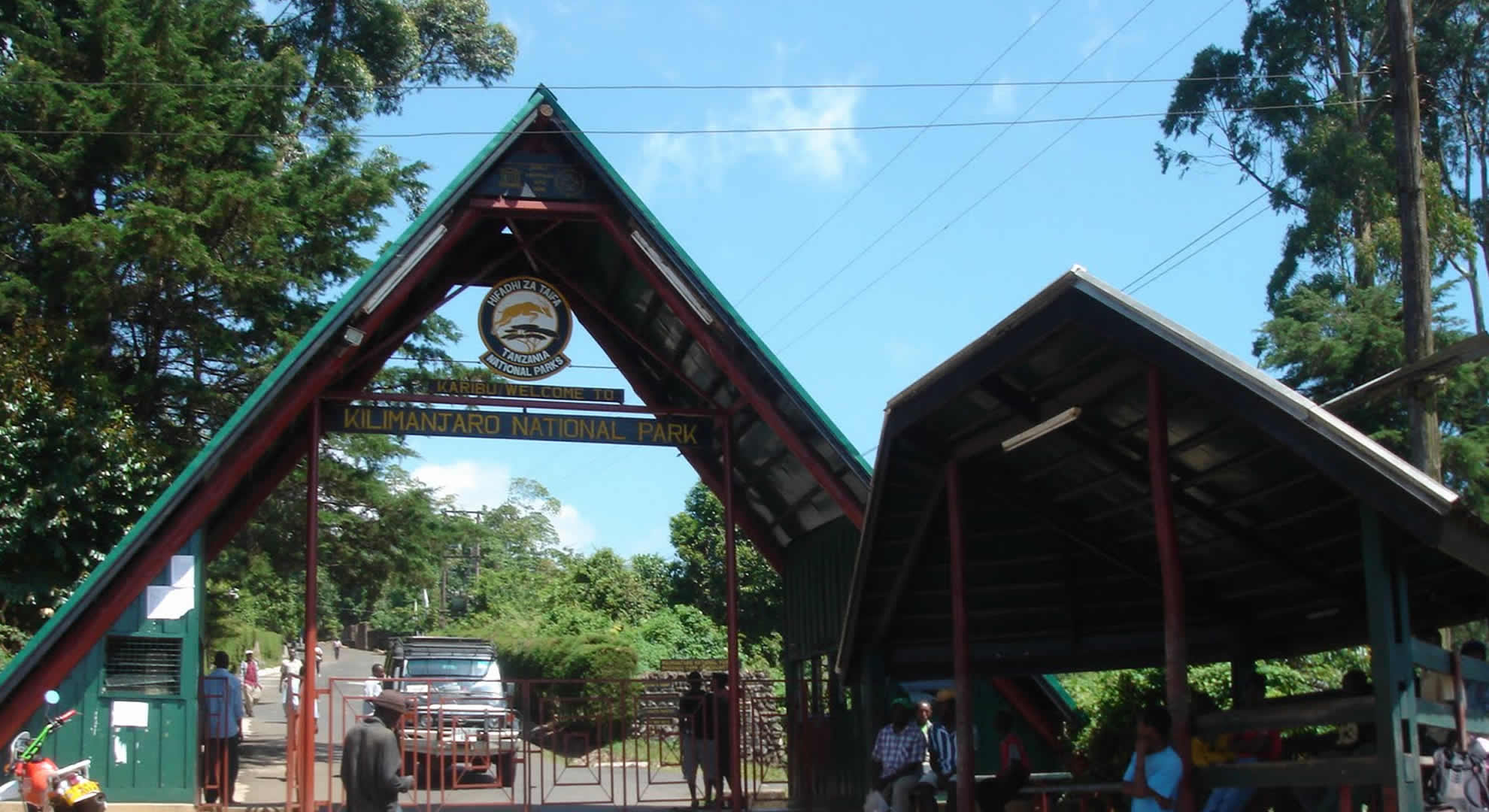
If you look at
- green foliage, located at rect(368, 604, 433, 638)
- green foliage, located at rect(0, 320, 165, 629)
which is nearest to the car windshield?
green foliage, located at rect(0, 320, 165, 629)

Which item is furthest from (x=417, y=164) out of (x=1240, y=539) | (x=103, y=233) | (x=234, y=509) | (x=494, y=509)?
(x=494, y=509)

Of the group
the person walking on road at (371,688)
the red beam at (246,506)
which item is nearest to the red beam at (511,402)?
the red beam at (246,506)

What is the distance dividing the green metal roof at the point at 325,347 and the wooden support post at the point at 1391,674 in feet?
23.6

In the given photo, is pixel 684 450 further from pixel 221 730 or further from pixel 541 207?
pixel 221 730

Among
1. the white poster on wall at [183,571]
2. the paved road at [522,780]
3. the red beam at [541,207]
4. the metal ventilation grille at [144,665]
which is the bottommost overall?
the paved road at [522,780]

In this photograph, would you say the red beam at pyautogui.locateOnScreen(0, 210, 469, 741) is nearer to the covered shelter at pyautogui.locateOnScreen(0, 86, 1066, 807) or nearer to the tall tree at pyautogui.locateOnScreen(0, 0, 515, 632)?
the covered shelter at pyautogui.locateOnScreen(0, 86, 1066, 807)

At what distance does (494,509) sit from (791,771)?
63030 millimetres

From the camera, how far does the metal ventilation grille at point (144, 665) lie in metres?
15.0

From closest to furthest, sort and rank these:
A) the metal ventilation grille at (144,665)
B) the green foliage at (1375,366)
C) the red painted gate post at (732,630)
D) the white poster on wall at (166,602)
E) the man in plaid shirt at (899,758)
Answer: the man in plaid shirt at (899,758), the metal ventilation grille at (144,665), the white poster on wall at (166,602), the red painted gate post at (732,630), the green foliage at (1375,366)

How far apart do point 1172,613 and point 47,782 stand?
1006 centimetres

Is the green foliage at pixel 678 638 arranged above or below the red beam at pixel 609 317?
below

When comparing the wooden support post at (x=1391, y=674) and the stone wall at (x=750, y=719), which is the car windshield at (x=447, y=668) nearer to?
the stone wall at (x=750, y=719)

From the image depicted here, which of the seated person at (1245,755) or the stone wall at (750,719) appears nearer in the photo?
the seated person at (1245,755)

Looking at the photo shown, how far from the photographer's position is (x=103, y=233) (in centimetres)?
2267
